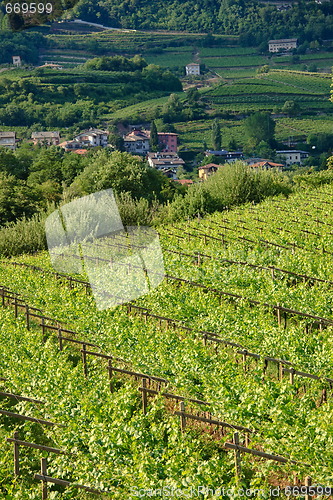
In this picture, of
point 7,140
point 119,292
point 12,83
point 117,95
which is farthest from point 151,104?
point 119,292

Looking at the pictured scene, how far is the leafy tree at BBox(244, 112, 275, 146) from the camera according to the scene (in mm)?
104875

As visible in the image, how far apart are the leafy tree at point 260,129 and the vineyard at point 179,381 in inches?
3451

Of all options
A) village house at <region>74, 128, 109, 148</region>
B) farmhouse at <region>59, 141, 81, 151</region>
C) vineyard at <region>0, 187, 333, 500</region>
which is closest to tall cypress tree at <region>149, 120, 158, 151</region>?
village house at <region>74, 128, 109, 148</region>

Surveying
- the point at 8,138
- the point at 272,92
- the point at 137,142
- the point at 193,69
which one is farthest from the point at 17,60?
the point at 8,138

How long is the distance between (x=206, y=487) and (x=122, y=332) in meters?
5.72

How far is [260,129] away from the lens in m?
106

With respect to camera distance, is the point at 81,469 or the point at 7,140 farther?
the point at 7,140

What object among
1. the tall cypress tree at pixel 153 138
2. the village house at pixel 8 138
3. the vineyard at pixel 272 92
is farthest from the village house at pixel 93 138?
the vineyard at pixel 272 92

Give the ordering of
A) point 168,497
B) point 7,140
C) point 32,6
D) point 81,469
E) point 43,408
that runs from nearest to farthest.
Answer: point 168,497 < point 81,469 < point 43,408 < point 32,6 < point 7,140

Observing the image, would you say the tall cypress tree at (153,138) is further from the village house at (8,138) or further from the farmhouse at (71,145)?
the village house at (8,138)

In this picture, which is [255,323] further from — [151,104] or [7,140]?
[151,104]

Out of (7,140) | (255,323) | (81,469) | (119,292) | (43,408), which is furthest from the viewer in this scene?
(7,140)

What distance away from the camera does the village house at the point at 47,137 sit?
345ft

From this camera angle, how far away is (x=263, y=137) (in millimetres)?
105250
